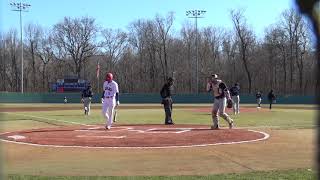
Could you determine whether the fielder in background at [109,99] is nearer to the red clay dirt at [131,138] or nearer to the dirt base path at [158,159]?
the red clay dirt at [131,138]

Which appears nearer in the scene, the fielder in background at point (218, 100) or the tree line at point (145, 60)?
the fielder in background at point (218, 100)

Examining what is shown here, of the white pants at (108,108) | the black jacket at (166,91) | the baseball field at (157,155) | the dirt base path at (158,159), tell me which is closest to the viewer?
the baseball field at (157,155)

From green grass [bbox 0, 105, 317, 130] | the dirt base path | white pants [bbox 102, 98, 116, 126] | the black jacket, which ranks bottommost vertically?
green grass [bbox 0, 105, 317, 130]

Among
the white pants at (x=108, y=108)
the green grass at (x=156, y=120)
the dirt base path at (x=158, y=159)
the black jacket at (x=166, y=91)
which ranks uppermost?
the black jacket at (x=166, y=91)

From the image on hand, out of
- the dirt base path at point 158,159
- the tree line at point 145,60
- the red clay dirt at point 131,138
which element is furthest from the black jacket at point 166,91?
the tree line at point 145,60

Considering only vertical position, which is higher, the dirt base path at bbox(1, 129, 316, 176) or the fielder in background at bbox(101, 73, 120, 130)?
the fielder in background at bbox(101, 73, 120, 130)

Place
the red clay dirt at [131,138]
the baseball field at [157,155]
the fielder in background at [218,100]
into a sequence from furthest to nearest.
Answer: the fielder in background at [218,100]
the red clay dirt at [131,138]
the baseball field at [157,155]

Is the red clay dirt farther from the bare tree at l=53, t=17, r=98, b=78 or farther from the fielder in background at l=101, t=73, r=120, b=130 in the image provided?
the bare tree at l=53, t=17, r=98, b=78

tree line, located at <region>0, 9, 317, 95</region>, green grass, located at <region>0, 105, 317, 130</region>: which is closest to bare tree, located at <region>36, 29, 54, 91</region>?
tree line, located at <region>0, 9, 317, 95</region>

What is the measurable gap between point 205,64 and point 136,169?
326 feet

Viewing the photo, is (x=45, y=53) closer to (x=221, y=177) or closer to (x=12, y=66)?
(x=12, y=66)

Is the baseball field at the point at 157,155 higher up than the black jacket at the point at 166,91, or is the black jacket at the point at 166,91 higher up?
the black jacket at the point at 166,91

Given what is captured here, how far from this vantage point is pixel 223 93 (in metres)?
17.0

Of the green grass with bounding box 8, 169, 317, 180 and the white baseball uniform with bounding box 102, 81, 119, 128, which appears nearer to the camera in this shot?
the green grass with bounding box 8, 169, 317, 180
